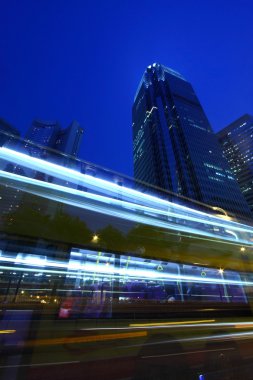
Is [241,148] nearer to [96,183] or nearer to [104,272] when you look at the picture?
[104,272]

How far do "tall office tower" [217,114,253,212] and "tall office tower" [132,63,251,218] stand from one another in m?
27.0

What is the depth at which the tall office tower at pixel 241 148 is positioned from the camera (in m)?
101

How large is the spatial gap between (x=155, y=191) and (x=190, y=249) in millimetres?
3345

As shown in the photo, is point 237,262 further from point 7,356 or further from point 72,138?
point 72,138

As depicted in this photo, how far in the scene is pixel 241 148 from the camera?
108 meters

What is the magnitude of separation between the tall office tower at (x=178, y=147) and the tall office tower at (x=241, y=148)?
88.5 feet

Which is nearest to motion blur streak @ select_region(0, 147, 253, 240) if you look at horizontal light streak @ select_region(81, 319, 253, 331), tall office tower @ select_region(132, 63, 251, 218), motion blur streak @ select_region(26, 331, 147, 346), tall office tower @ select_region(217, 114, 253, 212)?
horizontal light streak @ select_region(81, 319, 253, 331)

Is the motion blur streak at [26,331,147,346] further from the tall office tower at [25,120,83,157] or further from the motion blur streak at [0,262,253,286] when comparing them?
the tall office tower at [25,120,83,157]

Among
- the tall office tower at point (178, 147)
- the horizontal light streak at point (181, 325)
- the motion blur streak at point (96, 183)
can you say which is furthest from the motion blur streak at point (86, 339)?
the tall office tower at point (178, 147)

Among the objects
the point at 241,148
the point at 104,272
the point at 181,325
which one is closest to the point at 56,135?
the point at 104,272

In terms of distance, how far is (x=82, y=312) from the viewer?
677cm

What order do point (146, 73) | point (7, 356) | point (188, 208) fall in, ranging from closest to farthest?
point (7, 356), point (188, 208), point (146, 73)

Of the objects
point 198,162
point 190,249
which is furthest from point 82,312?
point 198,162

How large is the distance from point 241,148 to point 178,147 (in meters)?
51.1
